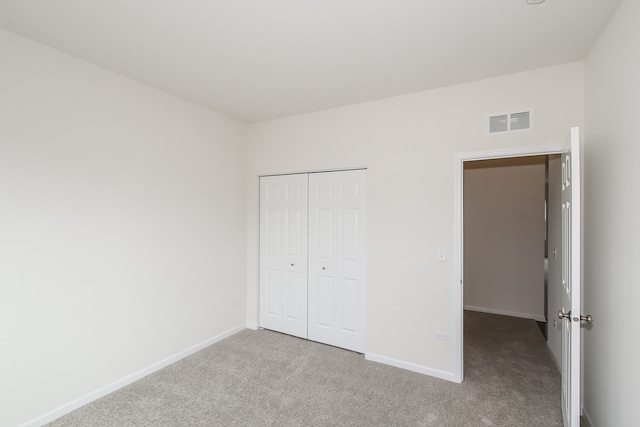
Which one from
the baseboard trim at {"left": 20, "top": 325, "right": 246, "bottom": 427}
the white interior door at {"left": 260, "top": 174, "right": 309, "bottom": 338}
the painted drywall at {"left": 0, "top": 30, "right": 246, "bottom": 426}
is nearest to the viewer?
the painted drywall at {"left": 0, "top": 30, "right": 246, "bottom": 426}

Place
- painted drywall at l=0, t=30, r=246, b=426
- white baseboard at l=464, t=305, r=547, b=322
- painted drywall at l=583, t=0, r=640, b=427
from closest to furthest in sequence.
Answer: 1. painted drywall at l=583, t=0, r=640, b=427
2. painted drywall at l=0, t=30, r=246, b=426
3. white baseboard at l=464, t=305, r=547, b=322

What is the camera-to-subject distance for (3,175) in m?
2.03

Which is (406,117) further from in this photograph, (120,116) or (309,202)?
(120,116)

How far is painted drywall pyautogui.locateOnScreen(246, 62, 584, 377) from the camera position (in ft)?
8.30

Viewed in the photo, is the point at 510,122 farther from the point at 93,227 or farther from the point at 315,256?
the point at 93,227

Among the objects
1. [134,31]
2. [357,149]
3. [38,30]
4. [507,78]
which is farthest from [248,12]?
[507,78]

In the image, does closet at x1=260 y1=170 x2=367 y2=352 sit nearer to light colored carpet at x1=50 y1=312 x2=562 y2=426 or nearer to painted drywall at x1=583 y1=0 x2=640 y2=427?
light colored carpet at x1=50 y1=312 x2=562 y2=426

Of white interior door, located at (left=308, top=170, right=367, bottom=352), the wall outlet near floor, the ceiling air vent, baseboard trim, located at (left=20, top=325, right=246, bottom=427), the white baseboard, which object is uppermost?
the ceiling air vent

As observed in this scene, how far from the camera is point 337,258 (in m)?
3.52

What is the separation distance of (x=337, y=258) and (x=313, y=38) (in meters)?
2.24

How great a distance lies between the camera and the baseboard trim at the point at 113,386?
223 cm

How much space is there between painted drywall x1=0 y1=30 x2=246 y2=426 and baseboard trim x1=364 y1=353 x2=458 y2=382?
1.90 meters

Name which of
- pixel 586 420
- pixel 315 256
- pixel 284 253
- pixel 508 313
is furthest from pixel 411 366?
pixel 508 313

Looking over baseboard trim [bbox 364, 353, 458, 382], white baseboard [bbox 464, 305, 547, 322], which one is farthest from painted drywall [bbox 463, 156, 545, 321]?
baseboard trim [bbox 364, 353, 458, 382]
